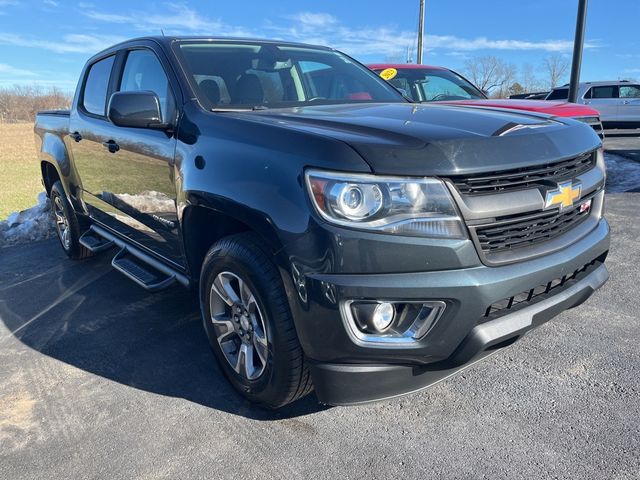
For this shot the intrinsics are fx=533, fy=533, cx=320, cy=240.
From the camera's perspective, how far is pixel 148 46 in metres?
3.44

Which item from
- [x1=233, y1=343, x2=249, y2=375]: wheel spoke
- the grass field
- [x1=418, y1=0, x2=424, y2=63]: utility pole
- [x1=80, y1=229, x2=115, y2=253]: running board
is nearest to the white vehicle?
[x1=418, y1=0, x2=424, y2=63]: utility pole

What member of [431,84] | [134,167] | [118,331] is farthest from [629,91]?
[118,331]

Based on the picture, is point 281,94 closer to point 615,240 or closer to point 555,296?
point 555,296

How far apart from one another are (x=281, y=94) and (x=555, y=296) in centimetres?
198

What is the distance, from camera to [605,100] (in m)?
17.7

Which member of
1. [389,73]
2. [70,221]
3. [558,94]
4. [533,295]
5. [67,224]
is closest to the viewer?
[533,295]

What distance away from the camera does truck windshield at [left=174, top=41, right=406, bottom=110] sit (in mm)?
3096

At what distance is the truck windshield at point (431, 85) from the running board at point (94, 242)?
4205mm

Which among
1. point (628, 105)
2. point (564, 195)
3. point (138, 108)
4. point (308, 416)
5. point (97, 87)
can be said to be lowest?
point (308, 416)

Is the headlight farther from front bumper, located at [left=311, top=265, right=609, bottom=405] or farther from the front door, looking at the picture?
the front door

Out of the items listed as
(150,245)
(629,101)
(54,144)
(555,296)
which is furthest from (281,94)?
(629,101)

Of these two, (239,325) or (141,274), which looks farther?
(141,274)

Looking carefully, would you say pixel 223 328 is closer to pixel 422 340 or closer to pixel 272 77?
pixel 422 340

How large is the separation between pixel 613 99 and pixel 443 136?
1858 centimetres
